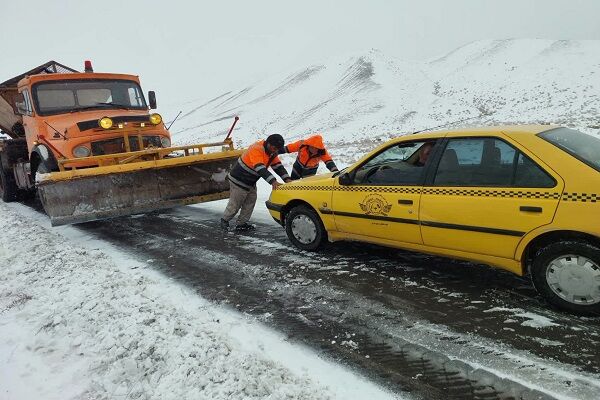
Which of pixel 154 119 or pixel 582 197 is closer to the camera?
pixel 582 197

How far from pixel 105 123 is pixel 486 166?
6.04 m

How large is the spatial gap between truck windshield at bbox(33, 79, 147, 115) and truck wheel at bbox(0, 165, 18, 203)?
3236 mm

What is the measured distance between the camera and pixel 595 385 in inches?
104

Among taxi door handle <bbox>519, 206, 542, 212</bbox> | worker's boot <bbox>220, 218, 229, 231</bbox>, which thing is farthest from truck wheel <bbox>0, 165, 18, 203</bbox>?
Result: taxi door handle <bbox>519, 206, 542, 212</bbox>

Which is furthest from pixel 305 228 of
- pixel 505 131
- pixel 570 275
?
pixel 570 275

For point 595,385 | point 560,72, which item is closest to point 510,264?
point 595,385

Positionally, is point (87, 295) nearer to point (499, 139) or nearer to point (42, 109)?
point (499, 139)

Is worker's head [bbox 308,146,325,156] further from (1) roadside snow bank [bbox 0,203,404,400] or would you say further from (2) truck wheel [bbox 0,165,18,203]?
(2) truck wheel [bbox 0,165,18,203]

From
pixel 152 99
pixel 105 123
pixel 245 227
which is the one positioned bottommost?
pixel 245 227

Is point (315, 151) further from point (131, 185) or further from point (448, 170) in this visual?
point (448, 170)

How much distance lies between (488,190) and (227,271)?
285 cm

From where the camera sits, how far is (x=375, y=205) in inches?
181

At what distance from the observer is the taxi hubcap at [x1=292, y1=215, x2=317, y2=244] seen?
17.7 feet

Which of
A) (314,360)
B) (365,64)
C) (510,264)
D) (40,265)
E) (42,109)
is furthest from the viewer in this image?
(365,64)
